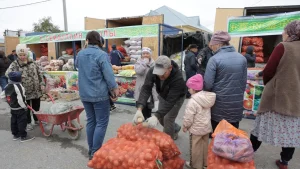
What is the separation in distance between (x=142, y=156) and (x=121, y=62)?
6465 millimetres

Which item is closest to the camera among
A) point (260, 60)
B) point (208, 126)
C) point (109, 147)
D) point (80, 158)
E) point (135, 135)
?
point (109, 147)

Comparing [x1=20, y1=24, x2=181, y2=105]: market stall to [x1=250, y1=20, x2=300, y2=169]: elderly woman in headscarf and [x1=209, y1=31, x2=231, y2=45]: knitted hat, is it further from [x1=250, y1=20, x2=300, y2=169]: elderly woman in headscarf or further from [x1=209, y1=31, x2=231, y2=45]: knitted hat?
[x1=250, y1=20, x2=300, y2=169]: elderly woman in headscarf

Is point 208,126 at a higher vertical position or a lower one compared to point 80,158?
higher

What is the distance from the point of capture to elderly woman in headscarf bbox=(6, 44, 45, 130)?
3.92 meters

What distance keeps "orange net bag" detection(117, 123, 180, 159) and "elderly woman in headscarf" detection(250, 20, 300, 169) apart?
125cm

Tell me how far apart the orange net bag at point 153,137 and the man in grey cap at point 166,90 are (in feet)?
0.29

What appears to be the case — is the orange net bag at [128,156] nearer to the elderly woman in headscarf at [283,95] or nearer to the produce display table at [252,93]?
the elderly woman in headscarf at [283,95]

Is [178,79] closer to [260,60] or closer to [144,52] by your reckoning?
[144,52]

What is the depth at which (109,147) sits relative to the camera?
7.18 ft

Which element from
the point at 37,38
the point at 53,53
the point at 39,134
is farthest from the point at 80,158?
the point at 53,53

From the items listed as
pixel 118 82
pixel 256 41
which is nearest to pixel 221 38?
pixel 118 82

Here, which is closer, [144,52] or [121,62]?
[144,52]

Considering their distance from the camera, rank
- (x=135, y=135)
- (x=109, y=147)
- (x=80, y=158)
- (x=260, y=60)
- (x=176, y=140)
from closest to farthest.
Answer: (x=109, y=147) → (x=135, y=135) → (x=80, y=158) → (x=176, y=140) → (x=260, y=60)

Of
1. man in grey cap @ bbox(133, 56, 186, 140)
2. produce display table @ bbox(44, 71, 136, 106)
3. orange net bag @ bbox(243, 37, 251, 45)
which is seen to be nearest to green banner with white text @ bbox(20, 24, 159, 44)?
produce display table @ bbox(44, 71, 136, 106)
